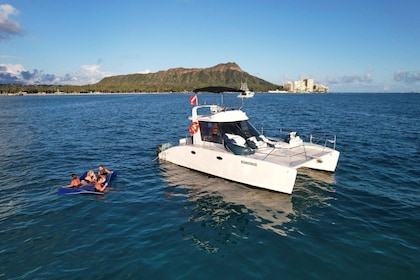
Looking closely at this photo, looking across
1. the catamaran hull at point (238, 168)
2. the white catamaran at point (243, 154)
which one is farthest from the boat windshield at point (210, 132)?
the catamaran hull at point (238, 168)

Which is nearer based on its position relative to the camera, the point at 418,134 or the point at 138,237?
the point at 138,237

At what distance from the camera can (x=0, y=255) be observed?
8961 mm

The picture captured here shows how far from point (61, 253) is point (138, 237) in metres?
2.50

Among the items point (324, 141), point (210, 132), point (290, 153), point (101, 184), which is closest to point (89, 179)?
point (101, 184)

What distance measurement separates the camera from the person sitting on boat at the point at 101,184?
14172 mm

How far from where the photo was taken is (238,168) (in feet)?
47.4

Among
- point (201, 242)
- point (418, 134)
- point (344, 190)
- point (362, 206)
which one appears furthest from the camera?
point (418, 134)

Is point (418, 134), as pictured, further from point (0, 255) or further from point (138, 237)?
point (0, 255)

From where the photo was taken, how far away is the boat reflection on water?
1036 cm

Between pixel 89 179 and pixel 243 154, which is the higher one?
pixel 243 154

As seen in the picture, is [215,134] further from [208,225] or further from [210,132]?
[208,225]

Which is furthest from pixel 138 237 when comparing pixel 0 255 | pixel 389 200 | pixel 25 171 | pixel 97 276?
pixel 25 171

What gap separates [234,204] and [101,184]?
723cm

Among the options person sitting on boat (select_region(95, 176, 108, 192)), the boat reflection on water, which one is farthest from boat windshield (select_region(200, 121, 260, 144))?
person sitting on boat (select_region(95, 176, 108, 192))
